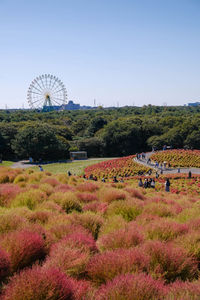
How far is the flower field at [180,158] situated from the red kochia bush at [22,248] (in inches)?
1204

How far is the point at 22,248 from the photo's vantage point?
12.5 ft

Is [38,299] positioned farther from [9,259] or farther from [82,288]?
[9,259]

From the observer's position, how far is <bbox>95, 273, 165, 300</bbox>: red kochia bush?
2.67 meters

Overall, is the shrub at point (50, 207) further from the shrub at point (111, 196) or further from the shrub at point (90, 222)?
the shrub at point (111, 196)

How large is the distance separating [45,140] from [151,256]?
1826 inches

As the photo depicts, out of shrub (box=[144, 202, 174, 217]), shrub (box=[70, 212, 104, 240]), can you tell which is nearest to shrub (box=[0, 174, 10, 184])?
shrub (box=[70, 212, 104, 240])

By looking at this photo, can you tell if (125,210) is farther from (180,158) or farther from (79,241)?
(180,158)

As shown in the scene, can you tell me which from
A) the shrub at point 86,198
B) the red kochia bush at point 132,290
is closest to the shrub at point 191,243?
the red kochia bush at point 132,290

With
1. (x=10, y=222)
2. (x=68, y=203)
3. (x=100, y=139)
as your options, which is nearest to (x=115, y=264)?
(x=10, y=222)

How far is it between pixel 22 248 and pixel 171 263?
2286 mm

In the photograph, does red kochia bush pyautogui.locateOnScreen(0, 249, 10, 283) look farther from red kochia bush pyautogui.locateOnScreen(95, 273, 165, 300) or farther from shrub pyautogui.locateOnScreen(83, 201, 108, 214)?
shrub pyautogui.locateOnScreen(83, 201, 108, 214)

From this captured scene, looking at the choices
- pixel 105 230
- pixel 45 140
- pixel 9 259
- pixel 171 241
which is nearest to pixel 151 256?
pixel 171 241

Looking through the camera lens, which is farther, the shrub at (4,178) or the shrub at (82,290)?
the shrub at (4,178)

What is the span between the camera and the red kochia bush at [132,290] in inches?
105
